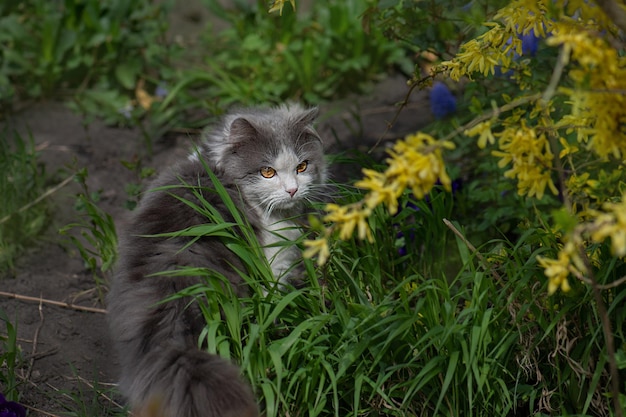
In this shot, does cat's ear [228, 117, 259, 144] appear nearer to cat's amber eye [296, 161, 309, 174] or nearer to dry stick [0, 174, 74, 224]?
cat's amber eye [296, 161, 309, 174]

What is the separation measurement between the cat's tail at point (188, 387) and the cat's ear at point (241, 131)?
0.96 m

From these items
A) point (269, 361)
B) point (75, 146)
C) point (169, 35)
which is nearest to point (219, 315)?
point (269, 361)

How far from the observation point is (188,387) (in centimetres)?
204

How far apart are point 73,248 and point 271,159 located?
1211 millimetres

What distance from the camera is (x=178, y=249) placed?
2514 millimetres

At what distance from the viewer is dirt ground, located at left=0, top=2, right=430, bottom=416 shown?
2.77 meters

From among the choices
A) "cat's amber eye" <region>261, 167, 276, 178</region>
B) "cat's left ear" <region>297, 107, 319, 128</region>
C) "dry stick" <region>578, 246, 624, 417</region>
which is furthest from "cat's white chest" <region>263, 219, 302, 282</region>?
"dry stick" <region>578, 246, 624, 417</region>

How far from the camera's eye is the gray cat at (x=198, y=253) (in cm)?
206

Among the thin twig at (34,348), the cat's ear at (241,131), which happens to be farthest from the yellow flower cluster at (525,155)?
the thin twig at (34,348)

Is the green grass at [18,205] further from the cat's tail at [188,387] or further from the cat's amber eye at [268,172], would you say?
the cat's tail at [188,387]

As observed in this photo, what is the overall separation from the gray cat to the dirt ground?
40 centimetres

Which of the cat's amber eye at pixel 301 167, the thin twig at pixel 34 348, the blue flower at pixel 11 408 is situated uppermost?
the cat's amber eye at pixel 301 167

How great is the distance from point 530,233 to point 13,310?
6.30 feet

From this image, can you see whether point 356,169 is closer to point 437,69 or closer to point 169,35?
point 437,69
